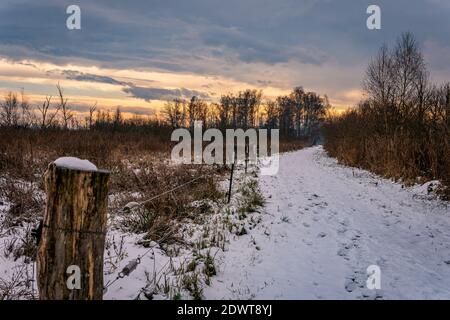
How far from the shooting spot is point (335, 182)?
12844 millimetres

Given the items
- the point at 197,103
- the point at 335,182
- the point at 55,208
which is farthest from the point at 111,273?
the point at 197,103

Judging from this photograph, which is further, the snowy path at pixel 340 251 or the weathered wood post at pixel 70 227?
the snowy path at pixel 340 251

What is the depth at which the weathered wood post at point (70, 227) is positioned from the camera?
2.47 meters

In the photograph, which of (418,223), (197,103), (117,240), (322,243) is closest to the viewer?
(117,240)

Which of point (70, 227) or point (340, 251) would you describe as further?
point (340, 251)

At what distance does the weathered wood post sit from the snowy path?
164cm

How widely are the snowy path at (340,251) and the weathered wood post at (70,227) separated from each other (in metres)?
1.64

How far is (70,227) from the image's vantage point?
8.18 ft

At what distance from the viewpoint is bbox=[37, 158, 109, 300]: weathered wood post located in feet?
8.10

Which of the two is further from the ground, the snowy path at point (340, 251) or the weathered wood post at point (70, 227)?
the weathered wood post at point (70, 227)

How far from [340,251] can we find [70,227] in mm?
4108
